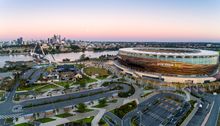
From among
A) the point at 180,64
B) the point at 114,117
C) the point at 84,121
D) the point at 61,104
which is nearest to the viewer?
the point at 84,121

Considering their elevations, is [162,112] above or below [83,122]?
below

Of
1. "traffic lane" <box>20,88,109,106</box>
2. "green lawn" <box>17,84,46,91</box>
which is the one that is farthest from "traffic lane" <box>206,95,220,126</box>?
"green lawn" <box>17,84,46,91</box>

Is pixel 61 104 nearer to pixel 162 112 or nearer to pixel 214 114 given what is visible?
pixel 162 112

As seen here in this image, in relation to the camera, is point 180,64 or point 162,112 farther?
point 180,64

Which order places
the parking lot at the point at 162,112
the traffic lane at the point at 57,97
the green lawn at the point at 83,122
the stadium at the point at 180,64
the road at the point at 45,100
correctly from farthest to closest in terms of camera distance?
1. the stadium at the point at 180,64
2. the traffic lane at the point at 57,97
3. the road at the point at 45,100
4. the parking lot at the point at 162,112
5. the green lawn at the point at 83,122

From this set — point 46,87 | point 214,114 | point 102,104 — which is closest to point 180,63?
point 214,114

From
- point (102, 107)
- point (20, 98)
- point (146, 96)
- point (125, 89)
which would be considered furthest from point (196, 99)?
point (20, 98)

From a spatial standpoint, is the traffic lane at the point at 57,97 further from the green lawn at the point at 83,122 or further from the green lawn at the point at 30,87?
the green lawn at the point at 83,122

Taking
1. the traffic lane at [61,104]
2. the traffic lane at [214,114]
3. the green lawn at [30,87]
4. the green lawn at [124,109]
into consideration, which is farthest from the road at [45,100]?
the traffic lane at [214,114]

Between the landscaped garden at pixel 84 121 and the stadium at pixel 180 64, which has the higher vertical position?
the stadium at pixel 180 64

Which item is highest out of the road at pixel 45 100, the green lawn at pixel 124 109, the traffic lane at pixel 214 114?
the green lawn at pixel 124 109

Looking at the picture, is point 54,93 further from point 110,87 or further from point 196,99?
point 196,99

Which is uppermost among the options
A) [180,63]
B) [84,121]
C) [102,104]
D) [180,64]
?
[180,63]
